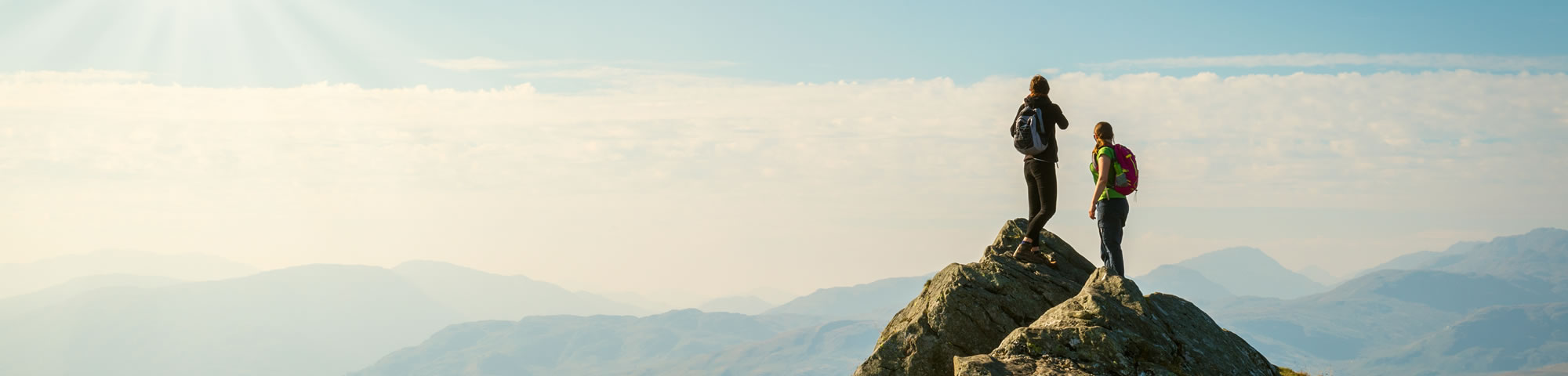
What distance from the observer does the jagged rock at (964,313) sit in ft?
57.8

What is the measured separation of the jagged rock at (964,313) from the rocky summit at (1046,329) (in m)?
0.02

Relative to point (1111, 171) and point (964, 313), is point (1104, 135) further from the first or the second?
point (964, 313)

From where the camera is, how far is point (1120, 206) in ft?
61.1

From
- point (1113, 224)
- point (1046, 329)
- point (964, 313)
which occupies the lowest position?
point (1046, 329)

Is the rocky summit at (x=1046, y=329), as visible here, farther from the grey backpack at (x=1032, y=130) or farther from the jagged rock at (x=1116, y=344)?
the grey backpack at (x=1032, y=130)

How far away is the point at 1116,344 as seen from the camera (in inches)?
582

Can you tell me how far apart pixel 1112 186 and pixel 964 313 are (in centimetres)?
376

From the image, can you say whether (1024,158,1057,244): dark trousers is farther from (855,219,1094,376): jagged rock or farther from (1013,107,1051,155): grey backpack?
(855,219,1094,376): jagged rock

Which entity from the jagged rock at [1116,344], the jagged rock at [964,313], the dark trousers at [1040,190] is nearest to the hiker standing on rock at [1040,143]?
the dark trousers at [1040,190]

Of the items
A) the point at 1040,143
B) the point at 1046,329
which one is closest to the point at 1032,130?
the point at 1040,143

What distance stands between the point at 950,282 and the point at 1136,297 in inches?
141

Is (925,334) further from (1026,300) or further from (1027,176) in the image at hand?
(1027,176)

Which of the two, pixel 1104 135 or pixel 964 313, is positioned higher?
pixel 1104 135

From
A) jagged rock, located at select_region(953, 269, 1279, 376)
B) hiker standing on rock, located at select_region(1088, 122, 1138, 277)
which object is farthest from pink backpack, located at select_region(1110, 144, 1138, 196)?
jagged rock, located at select_region(953, 269, 1279, 376)
